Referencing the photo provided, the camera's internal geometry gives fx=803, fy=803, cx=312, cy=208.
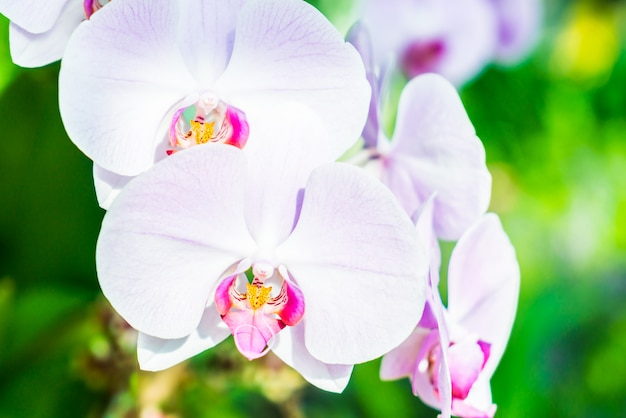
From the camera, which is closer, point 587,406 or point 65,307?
point 65,307

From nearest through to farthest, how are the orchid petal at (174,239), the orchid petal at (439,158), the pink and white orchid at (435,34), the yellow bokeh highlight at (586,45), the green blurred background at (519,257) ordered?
the orchid petal at (174,239) < the orchid petal at (439,158) < the green blurred background at (519,257) < the pink and white orchid at (435,34) < the yellow bokeh highlight at (586,45)

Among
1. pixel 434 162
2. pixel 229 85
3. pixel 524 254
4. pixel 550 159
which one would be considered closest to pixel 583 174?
pixel 550 159

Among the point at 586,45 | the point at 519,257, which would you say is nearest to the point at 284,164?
the point at 519,257

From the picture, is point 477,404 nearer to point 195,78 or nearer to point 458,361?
point 458,361

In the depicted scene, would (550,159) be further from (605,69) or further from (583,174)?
(605,69)

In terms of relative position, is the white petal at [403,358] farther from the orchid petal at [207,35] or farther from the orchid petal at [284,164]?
the orchid petal at [207,35]

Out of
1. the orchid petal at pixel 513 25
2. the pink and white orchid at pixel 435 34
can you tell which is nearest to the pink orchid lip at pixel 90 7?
the pink and white orchid at pixel 435 34
